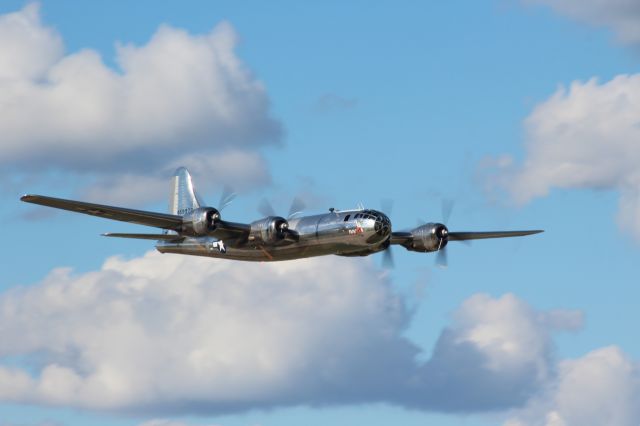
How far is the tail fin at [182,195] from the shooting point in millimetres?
98812

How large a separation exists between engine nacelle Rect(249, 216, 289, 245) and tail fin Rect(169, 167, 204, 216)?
12.0m

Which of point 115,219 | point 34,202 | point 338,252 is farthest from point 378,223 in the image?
point 34,202

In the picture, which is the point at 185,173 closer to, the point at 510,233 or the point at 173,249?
the point at 173,249

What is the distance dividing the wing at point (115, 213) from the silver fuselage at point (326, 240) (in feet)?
19.2

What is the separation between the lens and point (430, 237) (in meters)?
95.7

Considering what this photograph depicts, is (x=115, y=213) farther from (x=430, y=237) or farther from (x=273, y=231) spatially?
(x=430, y=237)

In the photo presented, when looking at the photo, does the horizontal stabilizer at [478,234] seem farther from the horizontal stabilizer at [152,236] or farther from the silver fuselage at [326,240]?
the horizontal stabilizer at [152,236]

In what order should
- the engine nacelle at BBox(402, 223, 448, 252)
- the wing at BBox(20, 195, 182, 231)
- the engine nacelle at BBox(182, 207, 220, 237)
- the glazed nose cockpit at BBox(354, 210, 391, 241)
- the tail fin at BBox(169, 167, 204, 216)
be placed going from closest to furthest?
the wing at BBox(20, 195, 182, 231) → the glazed nose cockpit at BBox(354, 210, 391, 241) → the engine nacelle at BBox(182, 207, 220, 237) → the engine nacelle at BBox(402, 223, 448, 252) → the tail fin at BBox(169, 167, 204, 216)

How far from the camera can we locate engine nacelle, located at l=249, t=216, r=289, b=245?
8681 cm

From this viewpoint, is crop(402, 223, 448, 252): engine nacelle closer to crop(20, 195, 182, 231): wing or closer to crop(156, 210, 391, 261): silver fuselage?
crop(156, 210, 391, 261): silver fuselage

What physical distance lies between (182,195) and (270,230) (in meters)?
15.3

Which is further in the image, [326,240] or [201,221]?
[326,240]

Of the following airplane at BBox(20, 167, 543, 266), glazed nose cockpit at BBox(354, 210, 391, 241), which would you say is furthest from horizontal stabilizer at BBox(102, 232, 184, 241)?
glazed nose cockpit at BBox(354, 210, 391, 241)

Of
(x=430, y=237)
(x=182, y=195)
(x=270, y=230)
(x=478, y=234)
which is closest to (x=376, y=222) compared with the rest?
(x=270, y=230)
